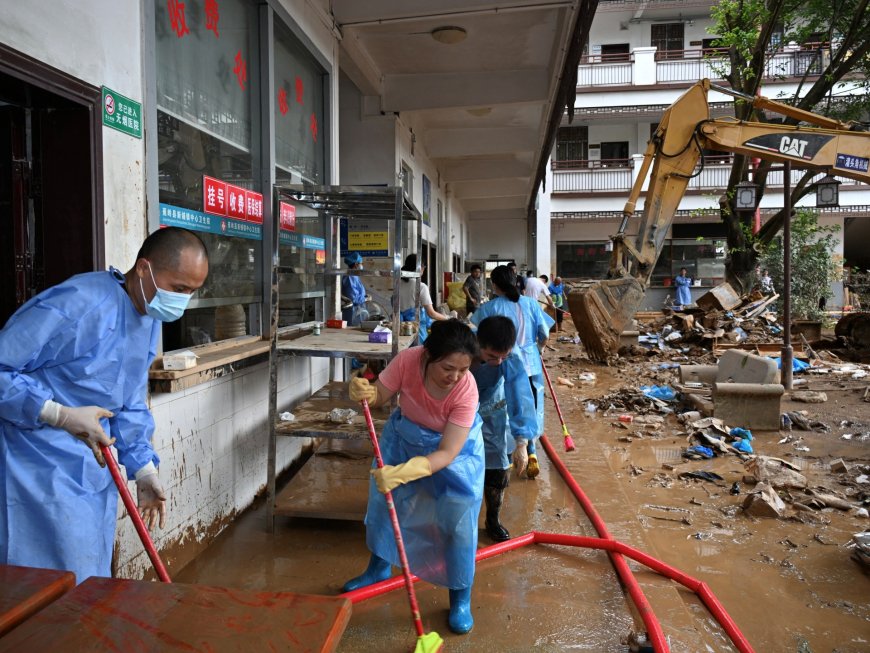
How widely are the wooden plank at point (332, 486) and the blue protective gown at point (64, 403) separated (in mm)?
1597

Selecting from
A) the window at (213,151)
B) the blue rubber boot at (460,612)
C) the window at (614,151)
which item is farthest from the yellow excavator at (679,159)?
the window at (614,151)

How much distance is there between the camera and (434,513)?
264cm

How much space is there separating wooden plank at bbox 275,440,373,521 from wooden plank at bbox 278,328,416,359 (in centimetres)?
93

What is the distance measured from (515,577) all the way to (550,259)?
19178 mm

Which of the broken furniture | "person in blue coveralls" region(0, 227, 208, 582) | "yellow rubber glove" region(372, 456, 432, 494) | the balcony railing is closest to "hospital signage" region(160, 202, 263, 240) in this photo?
"person in blue coveralls" region(0, 227, 208, 582)

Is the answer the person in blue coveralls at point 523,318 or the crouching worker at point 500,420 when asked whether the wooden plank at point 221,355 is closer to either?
the crouching worker at point 500,420

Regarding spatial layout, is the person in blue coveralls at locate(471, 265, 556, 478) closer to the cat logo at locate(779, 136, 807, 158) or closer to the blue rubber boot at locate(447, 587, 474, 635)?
the blue rubber boot at locate(447, 587, 474, 635)

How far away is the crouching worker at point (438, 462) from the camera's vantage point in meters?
2.48

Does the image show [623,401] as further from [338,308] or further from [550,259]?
[550,259]

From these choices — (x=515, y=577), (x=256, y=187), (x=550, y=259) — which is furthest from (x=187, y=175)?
(x=550, y=259)

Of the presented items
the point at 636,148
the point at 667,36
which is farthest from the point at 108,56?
the point at 667,36

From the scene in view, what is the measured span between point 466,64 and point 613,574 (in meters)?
6.00

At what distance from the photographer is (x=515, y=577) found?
3.12 meters

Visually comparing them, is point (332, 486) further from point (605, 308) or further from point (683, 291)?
point (683, 291)
